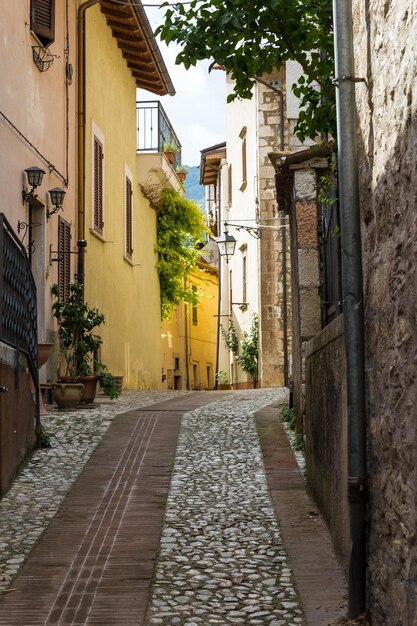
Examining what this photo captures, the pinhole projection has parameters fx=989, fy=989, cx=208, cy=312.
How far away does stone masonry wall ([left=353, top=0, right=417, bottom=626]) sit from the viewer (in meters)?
3.39

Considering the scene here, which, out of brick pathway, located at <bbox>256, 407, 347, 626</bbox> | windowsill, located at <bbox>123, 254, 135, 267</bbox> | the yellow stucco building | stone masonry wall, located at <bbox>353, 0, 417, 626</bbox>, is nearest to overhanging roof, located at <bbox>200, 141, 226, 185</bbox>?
the yellow stucco building

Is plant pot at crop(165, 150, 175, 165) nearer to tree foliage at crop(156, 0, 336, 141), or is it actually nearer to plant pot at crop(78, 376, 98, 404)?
plant pot at crop(78, 376, 98, 404)

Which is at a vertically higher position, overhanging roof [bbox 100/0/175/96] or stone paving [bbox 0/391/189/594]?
overhanging roof [bbox 100/0/175/96]

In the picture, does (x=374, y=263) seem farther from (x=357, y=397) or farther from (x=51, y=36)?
(x=51, y=36)

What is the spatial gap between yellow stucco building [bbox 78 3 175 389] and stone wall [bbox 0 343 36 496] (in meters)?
6.46

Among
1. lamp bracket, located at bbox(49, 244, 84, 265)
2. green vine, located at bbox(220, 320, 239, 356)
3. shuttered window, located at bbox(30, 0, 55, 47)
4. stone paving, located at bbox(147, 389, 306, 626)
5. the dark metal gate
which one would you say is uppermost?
shuttered window, located at bbox(30, 0, 55, 47)

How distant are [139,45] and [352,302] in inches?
637

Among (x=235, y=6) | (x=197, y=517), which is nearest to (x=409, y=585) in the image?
(x=197, y=517)

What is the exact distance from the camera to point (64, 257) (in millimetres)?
14727

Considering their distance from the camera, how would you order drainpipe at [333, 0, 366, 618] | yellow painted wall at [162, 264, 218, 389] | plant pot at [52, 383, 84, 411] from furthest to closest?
yellow painted wall at [162, 264, 218, 389]
plant pot at [52, 383, 84, 411]
drainpipe at [333, 0, 366, 618]

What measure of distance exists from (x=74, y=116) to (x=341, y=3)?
38.0 feet

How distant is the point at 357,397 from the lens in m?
4.37

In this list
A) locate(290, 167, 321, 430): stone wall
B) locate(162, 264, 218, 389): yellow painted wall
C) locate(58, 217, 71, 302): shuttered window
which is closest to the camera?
locate(290, 167, 321, 430): stone wall

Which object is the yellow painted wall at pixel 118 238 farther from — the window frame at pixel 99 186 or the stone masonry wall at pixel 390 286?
the stone masonry wall at pixel 390 286
